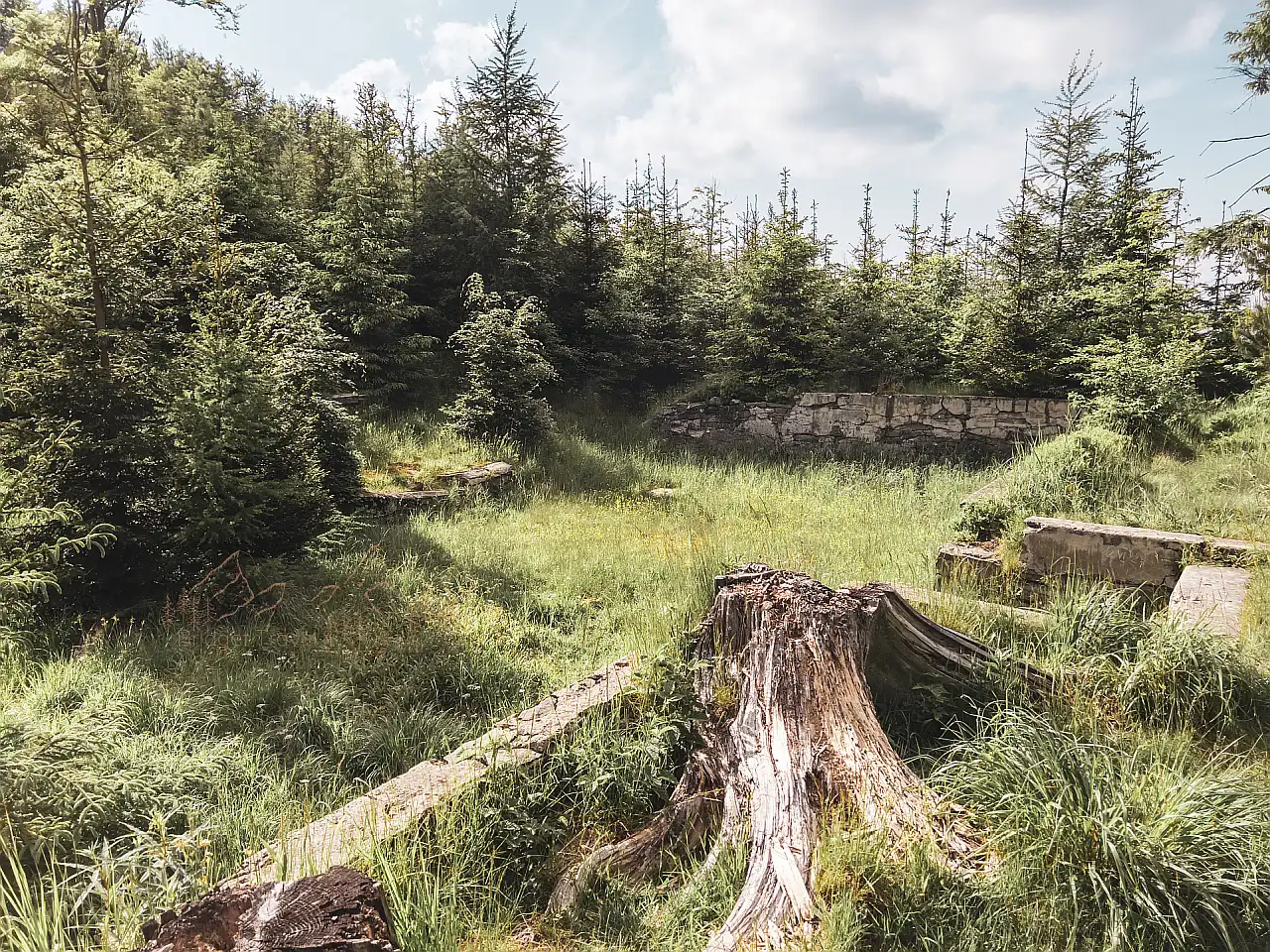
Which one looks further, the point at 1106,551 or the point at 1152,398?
the point at 1152,398

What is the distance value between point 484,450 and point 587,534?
286cm

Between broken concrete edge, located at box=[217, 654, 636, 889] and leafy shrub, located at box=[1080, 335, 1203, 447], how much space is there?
6.45m

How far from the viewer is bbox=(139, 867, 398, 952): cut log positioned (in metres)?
1.47

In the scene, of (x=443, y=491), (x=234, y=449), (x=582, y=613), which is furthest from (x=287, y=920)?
(x=443, y=491)

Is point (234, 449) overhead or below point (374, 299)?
below

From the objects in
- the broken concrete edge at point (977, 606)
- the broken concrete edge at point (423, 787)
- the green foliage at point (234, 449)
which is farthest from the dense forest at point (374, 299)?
the broken concrete edge at point (977, 606)

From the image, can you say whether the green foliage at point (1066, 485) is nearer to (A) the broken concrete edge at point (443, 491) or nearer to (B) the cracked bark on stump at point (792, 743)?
(B) the cracked bark on stump at point (792, 743)

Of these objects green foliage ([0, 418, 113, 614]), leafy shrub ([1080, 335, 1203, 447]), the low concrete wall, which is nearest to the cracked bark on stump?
the low concrete wall

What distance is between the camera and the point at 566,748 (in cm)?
279

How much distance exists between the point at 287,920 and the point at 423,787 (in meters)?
0.93

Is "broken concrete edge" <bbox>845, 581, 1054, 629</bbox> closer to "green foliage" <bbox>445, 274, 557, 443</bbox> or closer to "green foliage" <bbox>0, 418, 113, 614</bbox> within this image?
"green foliage" <bbox>0, 418, 113, 614</bbox>

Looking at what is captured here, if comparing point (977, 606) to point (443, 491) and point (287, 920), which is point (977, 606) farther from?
point (443, 491)

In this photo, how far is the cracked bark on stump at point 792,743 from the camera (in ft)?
7.00

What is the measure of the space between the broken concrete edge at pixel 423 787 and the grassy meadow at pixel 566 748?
3.2 inches
